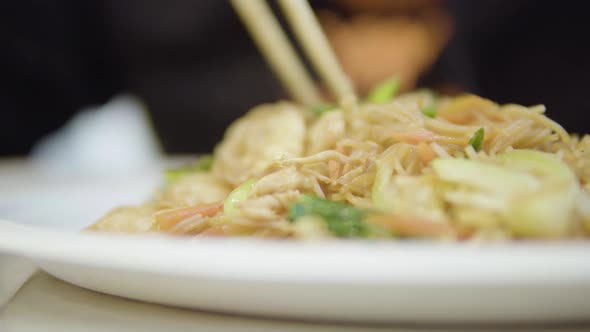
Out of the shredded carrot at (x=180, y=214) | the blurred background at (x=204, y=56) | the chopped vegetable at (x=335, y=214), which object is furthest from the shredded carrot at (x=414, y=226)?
the blurred background at (x=204, y=56)

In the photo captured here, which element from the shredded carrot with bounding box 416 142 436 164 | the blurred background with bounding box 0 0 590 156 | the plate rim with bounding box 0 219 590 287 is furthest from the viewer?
the blurred background with bounding box 0 0 590 156

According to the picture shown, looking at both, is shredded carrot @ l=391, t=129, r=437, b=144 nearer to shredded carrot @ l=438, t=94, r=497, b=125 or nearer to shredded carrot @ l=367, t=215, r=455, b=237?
shredded carrot @ l=438, t=94, r=497, b=125

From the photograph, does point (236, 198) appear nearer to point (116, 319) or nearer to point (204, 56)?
point (116, 319)

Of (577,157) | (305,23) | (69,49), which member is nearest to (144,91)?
(69,49)

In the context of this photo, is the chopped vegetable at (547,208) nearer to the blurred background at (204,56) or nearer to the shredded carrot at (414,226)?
the shredded carrot at (414,226)

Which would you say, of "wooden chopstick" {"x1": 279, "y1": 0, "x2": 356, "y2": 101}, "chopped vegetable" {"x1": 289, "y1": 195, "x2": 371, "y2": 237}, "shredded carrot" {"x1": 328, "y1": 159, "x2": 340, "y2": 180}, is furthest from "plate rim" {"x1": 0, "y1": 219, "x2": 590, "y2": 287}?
"wooden chopstick" {"x1": 279, "y1": 0, "x2": 356, "y2": 101}
